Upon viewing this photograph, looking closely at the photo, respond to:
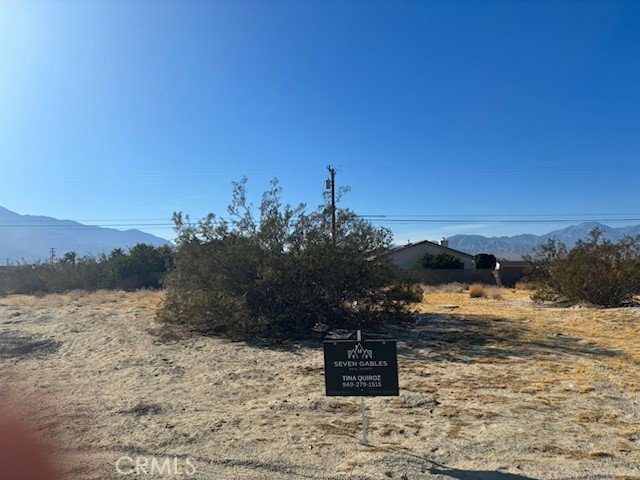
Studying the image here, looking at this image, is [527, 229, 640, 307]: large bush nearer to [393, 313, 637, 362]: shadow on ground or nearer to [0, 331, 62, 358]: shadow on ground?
[393, 313, 637, 362]: shadow on ground

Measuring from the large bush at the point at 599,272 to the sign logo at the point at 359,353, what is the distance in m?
15.5

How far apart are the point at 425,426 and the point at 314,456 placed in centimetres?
163

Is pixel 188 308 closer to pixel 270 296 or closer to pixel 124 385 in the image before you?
pixel 270 296

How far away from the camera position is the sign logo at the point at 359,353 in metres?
5.25

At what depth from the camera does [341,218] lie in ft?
48.2

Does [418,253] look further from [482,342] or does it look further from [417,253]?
[482,342]

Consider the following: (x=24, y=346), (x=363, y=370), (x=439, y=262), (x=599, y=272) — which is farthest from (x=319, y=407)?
(x=439, y=262)

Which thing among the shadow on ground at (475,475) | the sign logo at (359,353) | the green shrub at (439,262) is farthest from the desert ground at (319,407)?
the green shrub at (439,262)

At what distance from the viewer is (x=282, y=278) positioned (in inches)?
521

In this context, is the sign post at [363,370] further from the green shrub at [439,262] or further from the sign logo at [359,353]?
the green shrub at [439,262]

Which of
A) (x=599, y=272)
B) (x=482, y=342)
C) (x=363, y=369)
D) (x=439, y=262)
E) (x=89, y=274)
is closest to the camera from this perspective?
(x=363, y=369)

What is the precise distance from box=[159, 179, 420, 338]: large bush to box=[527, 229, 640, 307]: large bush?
762cm

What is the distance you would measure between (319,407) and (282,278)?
6.81 meters

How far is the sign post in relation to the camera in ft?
17.1
